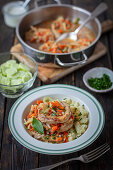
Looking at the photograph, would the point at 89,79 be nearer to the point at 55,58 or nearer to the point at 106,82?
the point at 106,82

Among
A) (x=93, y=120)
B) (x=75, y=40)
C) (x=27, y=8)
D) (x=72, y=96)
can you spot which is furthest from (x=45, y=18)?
(x=93, y=120)

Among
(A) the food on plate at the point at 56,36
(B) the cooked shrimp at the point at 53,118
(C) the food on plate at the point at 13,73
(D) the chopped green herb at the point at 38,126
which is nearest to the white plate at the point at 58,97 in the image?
(D) the chopped green herb at the point at 38,126

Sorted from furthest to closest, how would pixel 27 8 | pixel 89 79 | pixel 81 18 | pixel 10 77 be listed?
pixel 27 8, pixel 81 18, pixel 89 79, pixel 10 77

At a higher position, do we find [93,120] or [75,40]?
[75,40]

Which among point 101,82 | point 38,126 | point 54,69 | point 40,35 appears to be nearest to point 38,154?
point 38,126

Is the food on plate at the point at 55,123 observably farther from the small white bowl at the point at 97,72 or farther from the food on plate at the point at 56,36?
the food on plate at the point at 56,36

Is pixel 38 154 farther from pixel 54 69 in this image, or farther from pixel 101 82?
pixel 54 69

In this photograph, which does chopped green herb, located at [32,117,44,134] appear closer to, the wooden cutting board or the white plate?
the white plate
